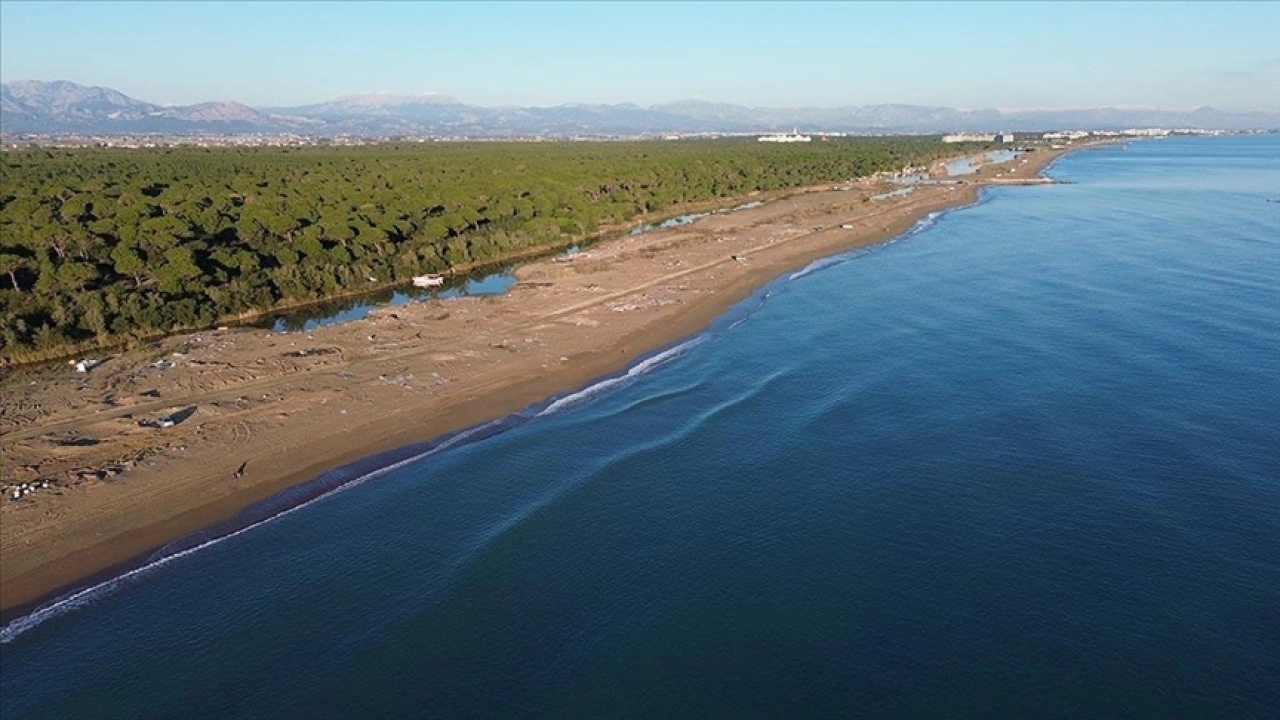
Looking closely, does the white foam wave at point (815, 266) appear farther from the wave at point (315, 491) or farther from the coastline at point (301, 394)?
the wave at point (315, 491)

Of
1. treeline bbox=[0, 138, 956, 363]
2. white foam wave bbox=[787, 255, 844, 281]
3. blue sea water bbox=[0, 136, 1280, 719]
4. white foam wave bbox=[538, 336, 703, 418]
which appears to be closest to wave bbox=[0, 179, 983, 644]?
white foam wave bbox=[538, 336, 703, 418]

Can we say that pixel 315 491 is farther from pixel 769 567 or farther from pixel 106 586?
pixel 769 567

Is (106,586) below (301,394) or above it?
below

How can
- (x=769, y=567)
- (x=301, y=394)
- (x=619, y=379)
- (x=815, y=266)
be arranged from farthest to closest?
(x=815, y=266) → (x=619, y=379) → (x=301, y=394) → (x=769, y=567)

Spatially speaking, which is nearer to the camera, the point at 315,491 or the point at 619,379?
the point at 315,491

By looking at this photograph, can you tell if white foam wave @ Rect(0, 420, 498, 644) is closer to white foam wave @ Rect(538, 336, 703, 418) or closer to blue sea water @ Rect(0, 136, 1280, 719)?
blue sea water @ Rect(0, 136, 1280, 719)

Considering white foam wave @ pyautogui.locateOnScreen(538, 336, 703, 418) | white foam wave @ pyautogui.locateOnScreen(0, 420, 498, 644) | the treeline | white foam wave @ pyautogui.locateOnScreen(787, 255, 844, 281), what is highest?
the treeline

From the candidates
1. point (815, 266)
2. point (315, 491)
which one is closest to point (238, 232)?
point (315, 491)
